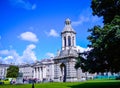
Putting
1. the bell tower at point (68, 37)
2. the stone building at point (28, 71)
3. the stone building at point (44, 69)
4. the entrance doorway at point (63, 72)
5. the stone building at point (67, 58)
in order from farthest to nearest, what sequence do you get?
the stone building at point (28, 71) < the stone building at point (44, 69) < the bell tower at point (68, 37) < the entrance doorway at point (63, 72) < the stone building at point (67, 58)

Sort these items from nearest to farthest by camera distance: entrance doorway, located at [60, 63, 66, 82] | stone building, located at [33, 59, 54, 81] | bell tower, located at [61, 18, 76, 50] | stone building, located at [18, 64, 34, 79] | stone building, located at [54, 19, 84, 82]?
stone building, located at [54, 19, 84, 82]
entrance doorway, located at [60, 63, 66, 82]
bell tower, located at [61, 18, 76, 50]
stone building, located at [33, 59, 54, 81]
stone building, located at [18, 64, 34, 79]

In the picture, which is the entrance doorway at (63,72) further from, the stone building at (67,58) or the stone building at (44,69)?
the stone building at (44,69)

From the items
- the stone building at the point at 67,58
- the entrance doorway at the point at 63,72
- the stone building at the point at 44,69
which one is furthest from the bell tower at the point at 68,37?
the stone building at the point at 44,69

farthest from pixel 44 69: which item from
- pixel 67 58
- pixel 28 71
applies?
pixel 67 58

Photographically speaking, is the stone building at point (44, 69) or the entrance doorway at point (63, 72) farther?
the stone building at point (44, 69)

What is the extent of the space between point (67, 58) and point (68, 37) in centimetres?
803

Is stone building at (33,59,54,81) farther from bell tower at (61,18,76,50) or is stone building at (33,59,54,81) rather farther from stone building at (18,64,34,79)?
bell tower at (61,18,76,50)

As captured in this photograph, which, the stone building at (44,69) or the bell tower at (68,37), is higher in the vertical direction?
the bell tower at (68,37)

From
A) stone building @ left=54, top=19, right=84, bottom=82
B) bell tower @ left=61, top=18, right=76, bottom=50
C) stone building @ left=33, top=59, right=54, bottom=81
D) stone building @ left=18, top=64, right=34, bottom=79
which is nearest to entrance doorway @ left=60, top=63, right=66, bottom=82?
stone building @ left=54, top=19, right=84, bottom=82

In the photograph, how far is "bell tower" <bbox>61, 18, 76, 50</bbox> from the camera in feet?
232

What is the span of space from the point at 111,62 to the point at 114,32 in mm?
6245

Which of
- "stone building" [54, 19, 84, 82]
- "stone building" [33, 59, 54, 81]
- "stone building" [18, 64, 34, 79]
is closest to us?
"stone building" [54, 19, 84, 82]

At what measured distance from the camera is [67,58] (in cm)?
6675

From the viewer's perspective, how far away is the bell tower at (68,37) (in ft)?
232
